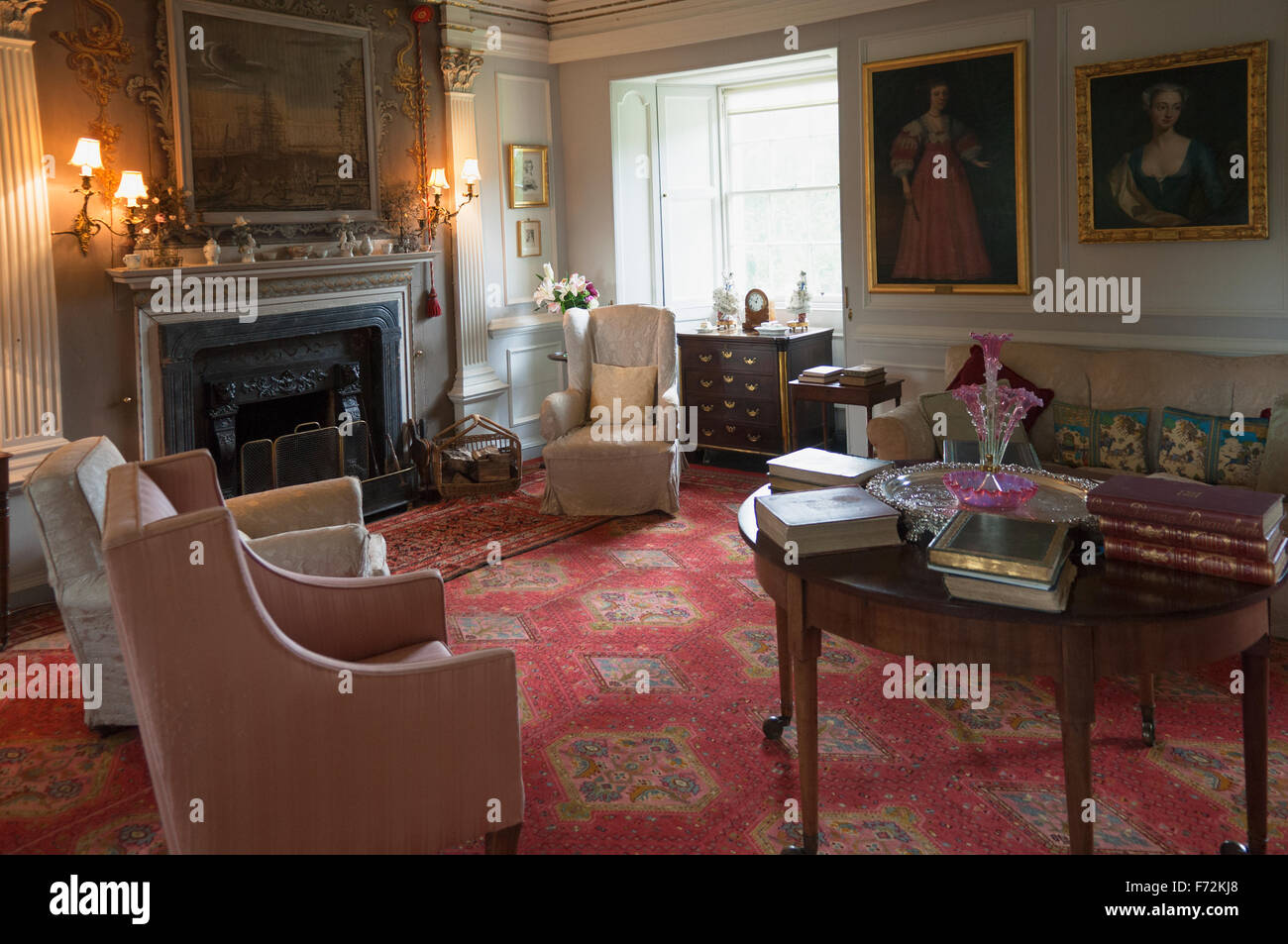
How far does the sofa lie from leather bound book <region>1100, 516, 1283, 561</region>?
2.01m

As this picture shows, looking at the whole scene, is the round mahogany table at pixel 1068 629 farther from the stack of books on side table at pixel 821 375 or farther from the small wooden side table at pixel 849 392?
the stack of books on side table at pixel 821 375

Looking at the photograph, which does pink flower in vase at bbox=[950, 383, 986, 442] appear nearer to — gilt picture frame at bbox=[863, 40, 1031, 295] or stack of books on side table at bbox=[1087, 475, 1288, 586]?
stack of books on side table at bbox=[1087, 475, 1288, 586]

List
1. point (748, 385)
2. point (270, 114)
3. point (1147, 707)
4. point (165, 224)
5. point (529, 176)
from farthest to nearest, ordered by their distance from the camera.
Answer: point (529, 176) → point (748, 385) → point (270, 114) → point (165, 224) → point (1147, 707)

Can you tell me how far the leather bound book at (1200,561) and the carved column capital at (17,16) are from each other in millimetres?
4696

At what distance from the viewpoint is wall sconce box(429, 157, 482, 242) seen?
6562 mm

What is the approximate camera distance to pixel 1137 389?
4.79 m

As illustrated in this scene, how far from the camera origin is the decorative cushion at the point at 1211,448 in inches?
170

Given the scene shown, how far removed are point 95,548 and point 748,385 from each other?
14.3ft

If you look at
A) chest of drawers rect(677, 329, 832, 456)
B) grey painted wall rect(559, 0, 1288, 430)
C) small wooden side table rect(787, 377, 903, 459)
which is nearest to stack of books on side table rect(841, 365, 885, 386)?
small wooden side table rect(787, 377, 903, 459)

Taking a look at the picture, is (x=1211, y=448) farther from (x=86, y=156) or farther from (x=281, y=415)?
(x=86, y=156)

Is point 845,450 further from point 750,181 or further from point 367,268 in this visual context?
point 367,268

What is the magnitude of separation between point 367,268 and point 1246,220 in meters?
4.54

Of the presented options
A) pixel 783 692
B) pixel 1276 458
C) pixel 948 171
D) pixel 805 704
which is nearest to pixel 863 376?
pixel 948 171
